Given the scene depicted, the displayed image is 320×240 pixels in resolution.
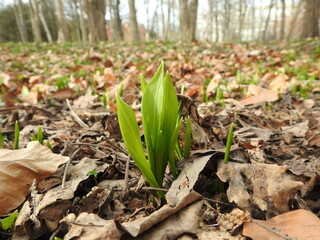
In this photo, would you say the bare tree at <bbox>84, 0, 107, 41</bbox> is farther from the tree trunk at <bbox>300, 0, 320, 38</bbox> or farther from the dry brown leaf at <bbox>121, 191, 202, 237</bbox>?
the dry brown leaf at <bbox>121, 191, 202, 237</bbox>

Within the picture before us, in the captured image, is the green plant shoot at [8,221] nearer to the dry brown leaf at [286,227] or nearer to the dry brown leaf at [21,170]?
the dry brown leaf at [21,170]

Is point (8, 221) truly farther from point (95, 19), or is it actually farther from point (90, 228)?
point (95, 19)

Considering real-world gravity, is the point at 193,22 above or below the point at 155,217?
above

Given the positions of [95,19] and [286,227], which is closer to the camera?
[286,227]

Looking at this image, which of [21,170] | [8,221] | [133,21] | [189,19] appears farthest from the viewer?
[133,21]

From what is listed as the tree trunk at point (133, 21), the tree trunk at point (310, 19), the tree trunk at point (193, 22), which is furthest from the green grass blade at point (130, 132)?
the tree trunk at point (133, 21)

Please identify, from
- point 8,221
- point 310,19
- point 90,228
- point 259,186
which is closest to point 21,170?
point 8,221

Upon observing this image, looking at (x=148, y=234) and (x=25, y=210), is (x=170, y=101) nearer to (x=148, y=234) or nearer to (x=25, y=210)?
(x=148, y=234)
